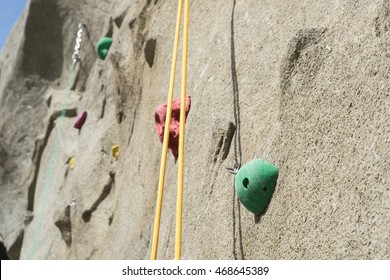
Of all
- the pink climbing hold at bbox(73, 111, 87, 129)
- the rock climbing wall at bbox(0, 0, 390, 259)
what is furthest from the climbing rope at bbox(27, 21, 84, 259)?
the pink climbing hold at bbox(73, 111, 87, 129)

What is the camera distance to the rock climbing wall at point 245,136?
5.02ft

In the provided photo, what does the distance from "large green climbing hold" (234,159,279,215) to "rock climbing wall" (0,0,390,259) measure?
0.03 meters

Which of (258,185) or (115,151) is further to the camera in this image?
(115,151)

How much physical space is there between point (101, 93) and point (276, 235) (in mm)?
3025

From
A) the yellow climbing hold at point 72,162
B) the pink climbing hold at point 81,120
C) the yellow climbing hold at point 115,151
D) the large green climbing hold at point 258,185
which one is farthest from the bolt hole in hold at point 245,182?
the pink climbing hold at point 81,120

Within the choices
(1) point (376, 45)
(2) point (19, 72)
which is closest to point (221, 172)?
(1) point (376, 45)

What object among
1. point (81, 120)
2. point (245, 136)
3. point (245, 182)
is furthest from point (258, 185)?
point (81, 120)

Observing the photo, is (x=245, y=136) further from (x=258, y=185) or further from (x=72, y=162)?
(x=72, y=162)

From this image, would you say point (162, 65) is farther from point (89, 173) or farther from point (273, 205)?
point (273, 205)

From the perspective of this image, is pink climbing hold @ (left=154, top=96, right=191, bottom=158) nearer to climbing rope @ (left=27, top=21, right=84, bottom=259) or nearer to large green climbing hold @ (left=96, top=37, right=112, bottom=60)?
large green climbing hold @ (left=96, top=37, right=112, bottom=60)

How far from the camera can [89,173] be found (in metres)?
4.12

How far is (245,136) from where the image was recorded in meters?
2.08

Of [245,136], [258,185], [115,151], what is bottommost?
[258,185]

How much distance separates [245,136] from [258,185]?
0.31m
